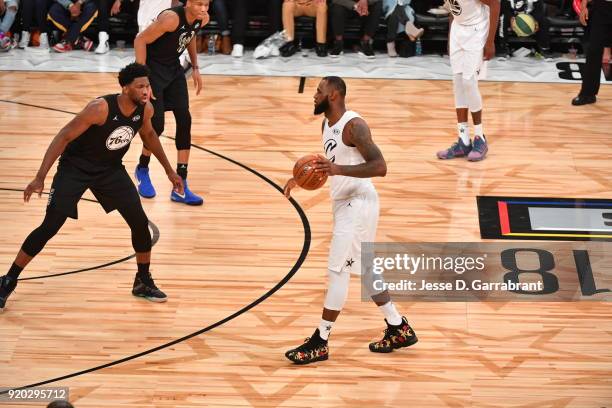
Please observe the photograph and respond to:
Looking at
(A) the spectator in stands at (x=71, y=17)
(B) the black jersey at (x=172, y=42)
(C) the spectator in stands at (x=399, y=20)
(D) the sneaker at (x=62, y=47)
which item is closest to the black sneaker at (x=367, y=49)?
(C) the spectator in stands at (x=399, y=20)

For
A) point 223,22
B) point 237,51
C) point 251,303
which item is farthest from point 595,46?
point 251,303

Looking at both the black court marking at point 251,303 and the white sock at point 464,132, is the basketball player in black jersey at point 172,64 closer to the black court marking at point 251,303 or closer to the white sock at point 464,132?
the black court marking at point 251,303

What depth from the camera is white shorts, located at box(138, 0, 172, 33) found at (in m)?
11.9

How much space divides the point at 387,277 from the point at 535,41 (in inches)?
275

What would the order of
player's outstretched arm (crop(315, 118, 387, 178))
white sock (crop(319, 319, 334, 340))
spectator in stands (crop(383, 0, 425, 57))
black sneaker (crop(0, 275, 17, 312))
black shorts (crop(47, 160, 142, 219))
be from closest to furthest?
player's outstretched arm (crop(315, 118, 387, 178))
white sock (crop(319, 319, 334, 340))
black shorts (crop(47, 160, 142, 219))
black sneaker (crop(0, 275, 17, 312))
spectator in stands (crop(383, 0, 425, 57))

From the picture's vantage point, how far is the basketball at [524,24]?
13633mm

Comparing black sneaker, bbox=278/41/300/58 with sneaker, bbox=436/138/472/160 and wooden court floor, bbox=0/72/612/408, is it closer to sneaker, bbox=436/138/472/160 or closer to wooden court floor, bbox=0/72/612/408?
wooden court floor, bbox=0/72/612/408

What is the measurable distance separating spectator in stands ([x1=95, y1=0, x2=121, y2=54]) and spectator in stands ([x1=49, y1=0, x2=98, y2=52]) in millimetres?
79

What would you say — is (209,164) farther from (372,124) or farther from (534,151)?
(534,151)

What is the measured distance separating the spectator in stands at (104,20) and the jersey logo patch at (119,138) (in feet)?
23.7

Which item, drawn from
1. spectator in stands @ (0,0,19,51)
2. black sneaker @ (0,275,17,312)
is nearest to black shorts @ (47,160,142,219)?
black sneaker @ (0,275,17,312)

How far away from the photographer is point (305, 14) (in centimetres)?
1399

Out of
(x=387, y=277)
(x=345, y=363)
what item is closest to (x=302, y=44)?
(x=387, y=277)

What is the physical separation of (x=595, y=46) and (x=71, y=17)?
6.74 metres
